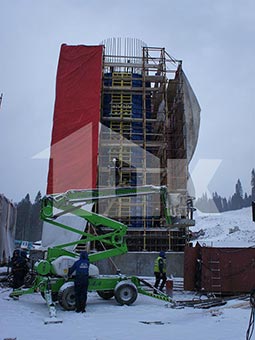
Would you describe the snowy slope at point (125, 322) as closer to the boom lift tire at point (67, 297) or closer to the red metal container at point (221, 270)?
the boom lift tire at point (67, 297)

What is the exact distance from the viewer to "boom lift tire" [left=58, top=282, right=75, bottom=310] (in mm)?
9664

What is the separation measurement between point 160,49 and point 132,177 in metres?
9.04

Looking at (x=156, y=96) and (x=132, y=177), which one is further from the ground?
(x=156, y=96)

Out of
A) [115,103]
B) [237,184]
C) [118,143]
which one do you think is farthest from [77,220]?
[237,184]

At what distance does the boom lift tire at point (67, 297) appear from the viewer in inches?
380

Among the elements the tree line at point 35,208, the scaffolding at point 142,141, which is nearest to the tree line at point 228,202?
the tree line at point 35,208

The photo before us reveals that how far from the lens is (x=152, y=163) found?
2455cm

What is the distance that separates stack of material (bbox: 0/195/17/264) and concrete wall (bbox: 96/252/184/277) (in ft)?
17.6

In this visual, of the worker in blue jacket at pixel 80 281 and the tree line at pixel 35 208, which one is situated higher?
the tree line at pixel 35 208

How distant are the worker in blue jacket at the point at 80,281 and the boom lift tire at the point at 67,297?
0.27 meters

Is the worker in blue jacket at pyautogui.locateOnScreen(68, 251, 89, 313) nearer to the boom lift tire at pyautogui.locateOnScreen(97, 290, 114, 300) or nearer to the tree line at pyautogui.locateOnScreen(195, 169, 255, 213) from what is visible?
the boom lift tire at pyautogui.locateOnScreen(97, 290, 114, 300)

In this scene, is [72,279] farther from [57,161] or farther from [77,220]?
[57,161]

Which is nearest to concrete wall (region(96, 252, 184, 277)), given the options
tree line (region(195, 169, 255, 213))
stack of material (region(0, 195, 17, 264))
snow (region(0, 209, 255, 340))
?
stack of material (region(0, 195, 17, 264))

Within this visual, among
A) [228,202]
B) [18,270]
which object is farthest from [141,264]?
[228,202]
